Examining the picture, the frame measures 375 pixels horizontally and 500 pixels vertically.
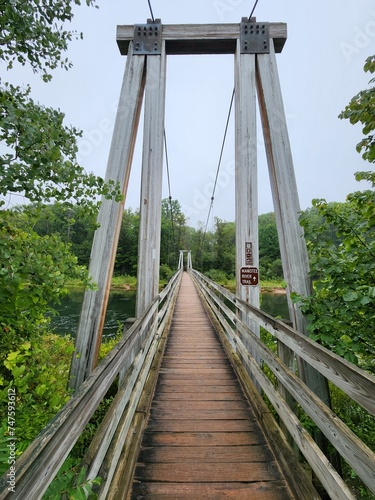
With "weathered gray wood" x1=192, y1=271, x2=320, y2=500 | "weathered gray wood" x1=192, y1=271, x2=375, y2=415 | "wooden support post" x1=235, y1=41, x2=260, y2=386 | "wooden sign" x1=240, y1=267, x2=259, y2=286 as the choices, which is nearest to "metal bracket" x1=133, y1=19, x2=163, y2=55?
"wooden support post" x1=235, y1=41, x2=260, y2=386

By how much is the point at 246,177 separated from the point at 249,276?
1.17m

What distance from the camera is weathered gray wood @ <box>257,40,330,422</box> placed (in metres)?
2.47

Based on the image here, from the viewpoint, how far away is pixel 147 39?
119 inches

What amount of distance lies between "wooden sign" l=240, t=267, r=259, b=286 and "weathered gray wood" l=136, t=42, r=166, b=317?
1.02 metres

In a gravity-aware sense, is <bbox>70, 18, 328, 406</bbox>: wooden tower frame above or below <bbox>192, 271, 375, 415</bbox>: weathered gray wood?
above

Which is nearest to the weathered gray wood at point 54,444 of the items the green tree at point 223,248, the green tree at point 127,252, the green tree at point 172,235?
the green tree at point 172,235

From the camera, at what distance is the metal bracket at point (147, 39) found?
9.87 feet

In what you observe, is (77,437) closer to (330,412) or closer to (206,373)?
(330,412)

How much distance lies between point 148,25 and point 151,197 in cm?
217

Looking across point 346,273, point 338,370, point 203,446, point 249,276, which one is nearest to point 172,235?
point 249,276

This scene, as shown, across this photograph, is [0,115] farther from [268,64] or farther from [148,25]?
[268,64]

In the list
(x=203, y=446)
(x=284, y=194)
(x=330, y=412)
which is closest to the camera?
(x=330, y=412)

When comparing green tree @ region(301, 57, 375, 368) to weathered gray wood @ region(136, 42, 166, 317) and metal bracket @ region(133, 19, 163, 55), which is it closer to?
weathered gray wood @ region(136, 42, 166, 317)

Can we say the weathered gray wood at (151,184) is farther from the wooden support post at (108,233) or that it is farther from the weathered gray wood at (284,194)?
the weathered gray wood at (284,194)
